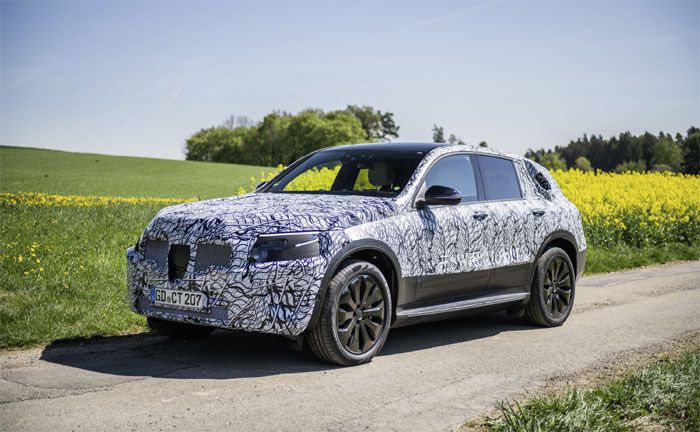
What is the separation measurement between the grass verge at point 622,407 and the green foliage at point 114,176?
3044 cm

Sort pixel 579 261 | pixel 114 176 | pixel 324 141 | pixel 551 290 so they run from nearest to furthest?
1. pixel 551 290
2. pixel 579 261
3. pixel 114 176
4. pixel 324 141

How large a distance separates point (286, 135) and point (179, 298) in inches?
4338

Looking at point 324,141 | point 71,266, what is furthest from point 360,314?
point 324,141

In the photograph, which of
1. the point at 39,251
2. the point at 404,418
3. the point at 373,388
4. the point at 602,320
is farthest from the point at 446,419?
the point at 39,251

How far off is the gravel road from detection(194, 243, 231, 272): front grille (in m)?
0.79

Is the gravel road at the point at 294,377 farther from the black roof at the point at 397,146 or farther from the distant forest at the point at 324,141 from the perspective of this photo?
the distant forest at the point at 324,141

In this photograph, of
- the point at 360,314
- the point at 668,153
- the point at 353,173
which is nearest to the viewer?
the point at 360,314

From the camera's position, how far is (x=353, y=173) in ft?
25.5

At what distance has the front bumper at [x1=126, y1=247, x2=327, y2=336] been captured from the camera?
6113mm

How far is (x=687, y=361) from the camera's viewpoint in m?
6.52

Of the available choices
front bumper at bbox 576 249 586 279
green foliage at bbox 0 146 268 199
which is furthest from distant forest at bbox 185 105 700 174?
front bumper at bbox 576 249 586 279

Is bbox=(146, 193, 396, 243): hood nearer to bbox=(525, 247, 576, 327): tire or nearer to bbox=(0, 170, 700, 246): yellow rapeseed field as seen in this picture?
bbox=(525, 247, 576, 327): tire

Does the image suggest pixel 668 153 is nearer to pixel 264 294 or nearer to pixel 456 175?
pixel 456 175

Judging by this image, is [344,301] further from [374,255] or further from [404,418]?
[404,418]
